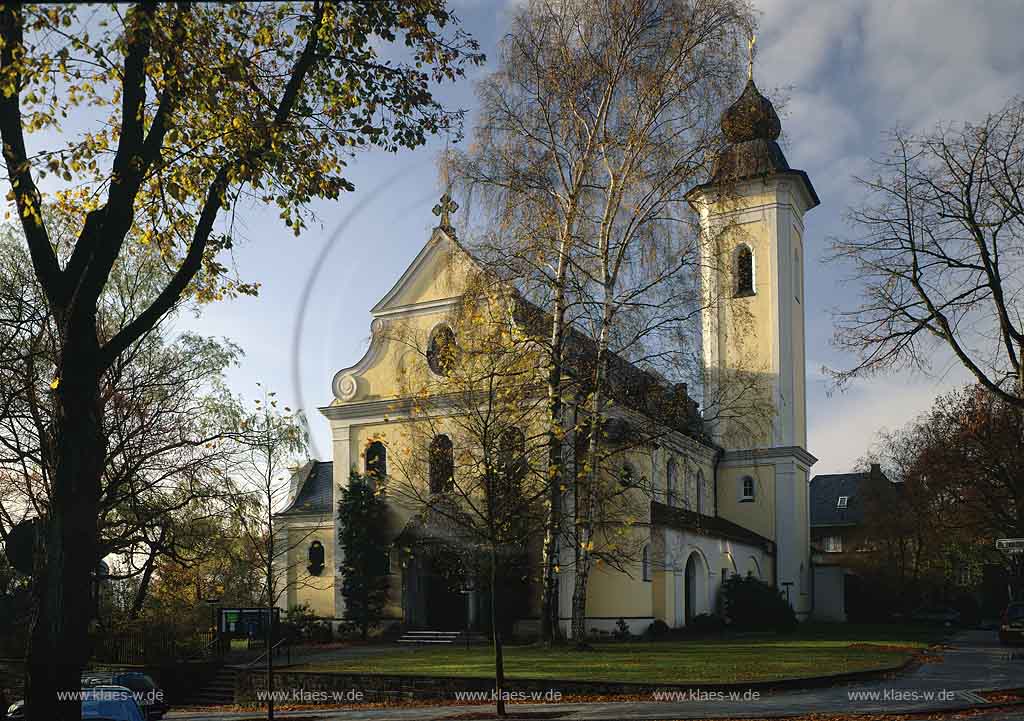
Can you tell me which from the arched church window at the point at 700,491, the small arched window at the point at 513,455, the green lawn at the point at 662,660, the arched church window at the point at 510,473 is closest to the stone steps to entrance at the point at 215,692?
the green lawn at the point at 662,660

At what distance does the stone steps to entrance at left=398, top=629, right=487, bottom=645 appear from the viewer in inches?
1353

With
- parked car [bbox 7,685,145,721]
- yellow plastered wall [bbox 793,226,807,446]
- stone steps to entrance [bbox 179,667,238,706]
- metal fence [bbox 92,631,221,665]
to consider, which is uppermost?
yellow plastered wall [bbox 793,226,807,446]

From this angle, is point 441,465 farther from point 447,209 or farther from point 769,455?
point 769,455

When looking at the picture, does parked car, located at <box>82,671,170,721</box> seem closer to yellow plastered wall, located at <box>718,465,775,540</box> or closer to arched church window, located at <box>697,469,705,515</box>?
arched church window, located at <box>697,469,705,515</box>

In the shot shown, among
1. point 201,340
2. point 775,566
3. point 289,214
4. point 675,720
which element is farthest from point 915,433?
point 289,214

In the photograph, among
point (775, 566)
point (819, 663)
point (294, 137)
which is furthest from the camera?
point (775, 566)

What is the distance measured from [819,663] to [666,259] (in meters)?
10.0

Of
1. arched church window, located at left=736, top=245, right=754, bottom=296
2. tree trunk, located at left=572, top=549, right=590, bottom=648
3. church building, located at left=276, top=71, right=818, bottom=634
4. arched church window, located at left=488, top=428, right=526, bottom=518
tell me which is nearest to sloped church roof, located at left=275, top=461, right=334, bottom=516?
church building, located at left=276, top=71, right=818, bottom=634

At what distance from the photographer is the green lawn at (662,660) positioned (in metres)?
21.7

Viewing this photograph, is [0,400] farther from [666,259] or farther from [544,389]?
[666,259]

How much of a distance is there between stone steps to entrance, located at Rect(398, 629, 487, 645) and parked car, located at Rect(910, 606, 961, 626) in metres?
30.4

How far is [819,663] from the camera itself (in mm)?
23906

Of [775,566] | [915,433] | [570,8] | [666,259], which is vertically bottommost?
[775,566]

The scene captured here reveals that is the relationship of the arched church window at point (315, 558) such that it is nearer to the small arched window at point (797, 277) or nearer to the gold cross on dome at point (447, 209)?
the gold cross on dome at point (447, 209)
